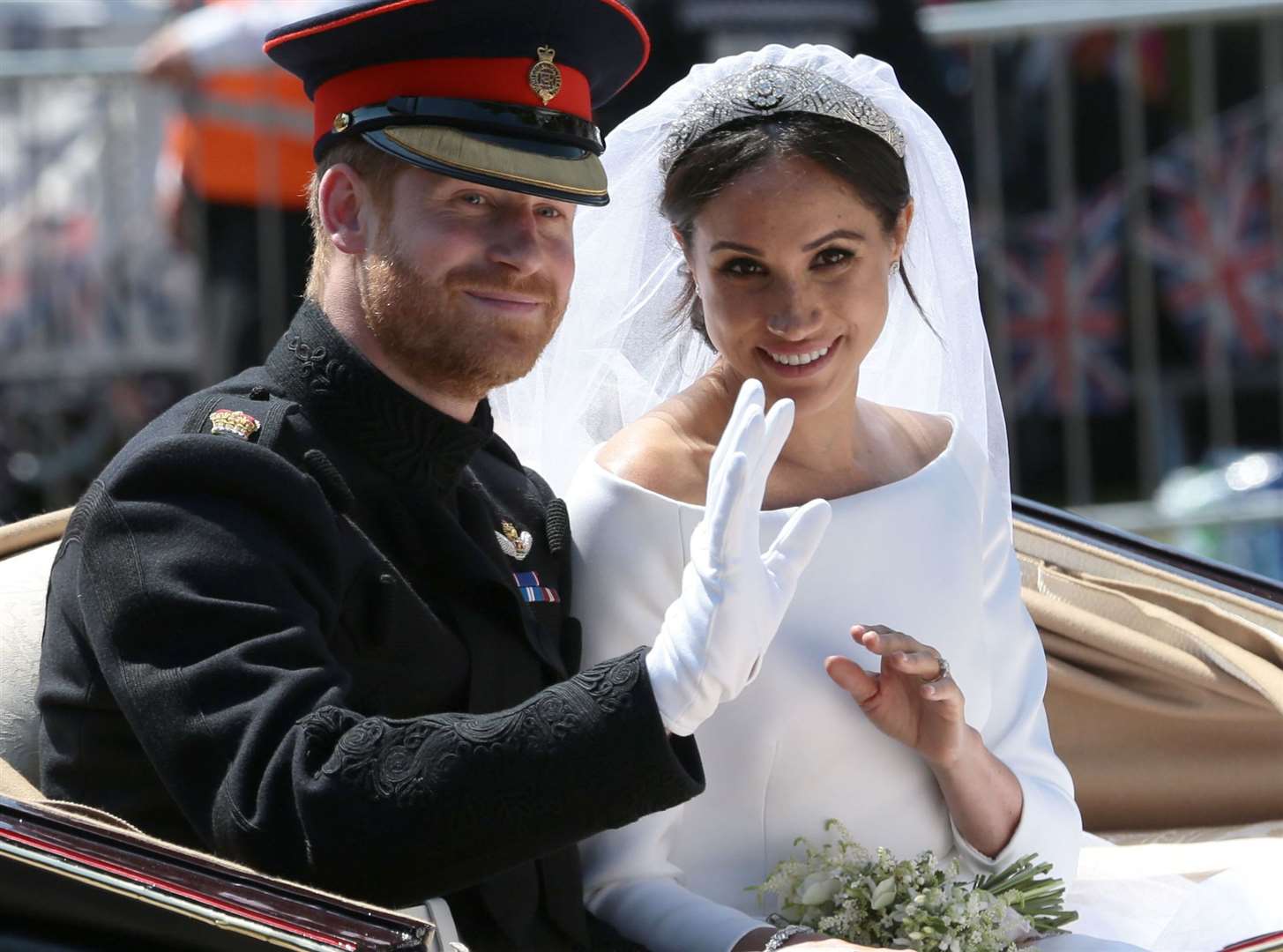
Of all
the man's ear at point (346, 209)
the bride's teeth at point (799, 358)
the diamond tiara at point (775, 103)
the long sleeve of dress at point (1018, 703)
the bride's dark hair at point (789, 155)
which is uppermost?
the diamond tiara at point (775, 103)

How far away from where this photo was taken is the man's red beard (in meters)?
2.14

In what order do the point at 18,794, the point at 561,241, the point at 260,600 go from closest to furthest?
the point at 260,600
the point at 18,794
the point at 561,241

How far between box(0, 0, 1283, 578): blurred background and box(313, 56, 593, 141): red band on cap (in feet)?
8.95

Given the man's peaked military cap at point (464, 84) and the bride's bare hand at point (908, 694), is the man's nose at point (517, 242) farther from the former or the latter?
the bride's bare hand at point (908, 694)

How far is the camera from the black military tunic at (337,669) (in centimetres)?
182

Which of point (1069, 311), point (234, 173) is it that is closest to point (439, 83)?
point (234, 173)

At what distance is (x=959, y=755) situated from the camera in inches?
90.8

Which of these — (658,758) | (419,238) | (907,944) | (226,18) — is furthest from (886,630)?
(226,18)

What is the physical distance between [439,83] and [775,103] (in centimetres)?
44

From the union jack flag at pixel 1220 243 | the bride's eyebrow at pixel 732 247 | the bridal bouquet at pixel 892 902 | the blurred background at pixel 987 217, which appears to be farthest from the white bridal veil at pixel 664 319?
the union jack flag at pixel 1220 243

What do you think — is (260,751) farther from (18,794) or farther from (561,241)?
(561,241)

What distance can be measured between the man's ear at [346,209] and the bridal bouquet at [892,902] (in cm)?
89

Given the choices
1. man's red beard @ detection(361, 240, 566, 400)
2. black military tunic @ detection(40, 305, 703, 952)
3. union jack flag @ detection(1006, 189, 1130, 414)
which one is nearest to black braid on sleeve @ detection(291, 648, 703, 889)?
black military tunic @ detection(40, 305, 703, 952)

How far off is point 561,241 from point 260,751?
2.43 ft
